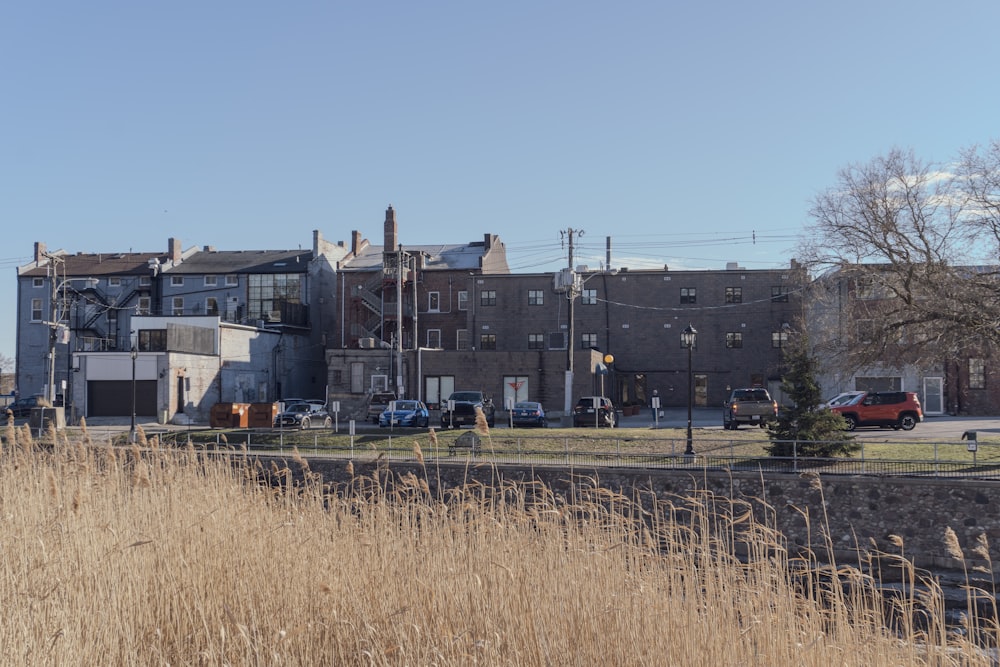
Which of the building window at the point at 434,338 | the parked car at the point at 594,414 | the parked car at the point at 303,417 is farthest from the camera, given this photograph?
the building window at the point at 434,338

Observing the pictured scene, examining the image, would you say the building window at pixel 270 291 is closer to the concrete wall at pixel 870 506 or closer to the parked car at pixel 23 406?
the parked car at pixel 23 406

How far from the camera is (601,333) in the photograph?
57938mm

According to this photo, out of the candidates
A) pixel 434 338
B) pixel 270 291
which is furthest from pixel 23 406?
pixel 434 338

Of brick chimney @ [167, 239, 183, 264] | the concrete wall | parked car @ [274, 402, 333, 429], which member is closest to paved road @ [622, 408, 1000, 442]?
the concrete wall

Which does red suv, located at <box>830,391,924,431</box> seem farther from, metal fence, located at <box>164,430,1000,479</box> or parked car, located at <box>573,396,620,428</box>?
parked car, located at <box>573,396,620,428</box>

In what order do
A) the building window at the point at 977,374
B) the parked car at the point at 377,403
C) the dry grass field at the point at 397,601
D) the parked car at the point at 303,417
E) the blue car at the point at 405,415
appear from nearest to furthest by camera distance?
the dry grass field at the point at 397,601
the blue car at the point at 405,415
the parked car at the point at 303,417
the parked car at the point at 377,403
the building window at the point at 977,374

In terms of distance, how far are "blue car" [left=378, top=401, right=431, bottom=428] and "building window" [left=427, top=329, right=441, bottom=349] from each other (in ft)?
70.4

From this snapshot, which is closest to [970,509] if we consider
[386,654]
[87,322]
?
[386,654]

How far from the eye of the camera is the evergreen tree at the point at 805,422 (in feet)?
82.5

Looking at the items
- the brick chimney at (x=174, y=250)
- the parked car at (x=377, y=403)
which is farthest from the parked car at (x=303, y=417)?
the brick chimney at (x=174, y=250)

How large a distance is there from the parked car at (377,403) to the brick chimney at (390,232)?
20202 millimetres

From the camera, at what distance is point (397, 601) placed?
6570mm

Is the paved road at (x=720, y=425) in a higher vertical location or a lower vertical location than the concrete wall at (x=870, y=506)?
higher

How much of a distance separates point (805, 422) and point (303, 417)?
23.1 metres
